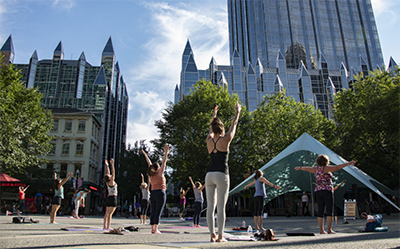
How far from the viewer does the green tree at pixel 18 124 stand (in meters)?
17.7

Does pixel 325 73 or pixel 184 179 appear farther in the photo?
pixel 325 73

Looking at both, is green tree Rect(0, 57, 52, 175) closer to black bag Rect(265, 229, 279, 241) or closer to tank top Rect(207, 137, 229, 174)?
tank top Rect(207, 137, 229, 174)

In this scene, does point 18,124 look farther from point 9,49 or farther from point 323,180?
point 9,49

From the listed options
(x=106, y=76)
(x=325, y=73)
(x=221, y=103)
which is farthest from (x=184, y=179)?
(x=325, y=73)

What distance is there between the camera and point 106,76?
6619 centimetres

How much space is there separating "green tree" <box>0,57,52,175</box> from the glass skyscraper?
6204cm

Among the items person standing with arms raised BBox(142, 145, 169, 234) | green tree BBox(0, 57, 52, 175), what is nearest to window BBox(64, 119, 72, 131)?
green tree BBox(0, 57, 52, 175)

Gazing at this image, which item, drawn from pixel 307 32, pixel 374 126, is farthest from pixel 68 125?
pixel 307 32

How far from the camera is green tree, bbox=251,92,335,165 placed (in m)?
25.1

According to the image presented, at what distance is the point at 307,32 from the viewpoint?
83.3 m

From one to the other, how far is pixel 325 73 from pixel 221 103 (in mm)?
54310

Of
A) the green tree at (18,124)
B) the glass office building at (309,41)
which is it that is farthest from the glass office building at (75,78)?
the green tree at (18,124)

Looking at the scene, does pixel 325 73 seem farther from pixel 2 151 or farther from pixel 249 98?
pixel 2 151

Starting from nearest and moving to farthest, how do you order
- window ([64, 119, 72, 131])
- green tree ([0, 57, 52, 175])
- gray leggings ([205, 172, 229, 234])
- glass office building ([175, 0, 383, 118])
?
gray leggings ([205, 172, 229, 234]) → green tree ([0, 57, 52, 175]) → window ([64, 119, 72, 131]) → glass office building ([175, 0, 383, 118])
